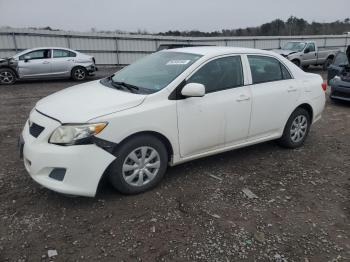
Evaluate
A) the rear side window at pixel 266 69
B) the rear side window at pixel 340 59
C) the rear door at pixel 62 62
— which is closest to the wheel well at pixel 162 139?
the rear side window at pixel 266 69

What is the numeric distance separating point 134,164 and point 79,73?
450 inches

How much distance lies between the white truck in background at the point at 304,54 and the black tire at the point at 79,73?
10.4m

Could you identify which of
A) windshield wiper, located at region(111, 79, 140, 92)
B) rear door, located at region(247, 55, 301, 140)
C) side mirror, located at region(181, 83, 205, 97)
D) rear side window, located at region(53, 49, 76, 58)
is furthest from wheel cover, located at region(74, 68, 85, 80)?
side mirror, located at region(181, 83, 205, 97)

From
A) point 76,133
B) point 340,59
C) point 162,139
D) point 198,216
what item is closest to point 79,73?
point 340,59

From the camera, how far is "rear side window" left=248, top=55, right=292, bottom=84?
181 inches

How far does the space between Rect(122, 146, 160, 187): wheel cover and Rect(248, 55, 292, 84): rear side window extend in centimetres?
189

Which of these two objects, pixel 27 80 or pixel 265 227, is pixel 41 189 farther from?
pixel 27 80

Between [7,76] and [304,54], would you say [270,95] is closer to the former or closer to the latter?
[7,76]

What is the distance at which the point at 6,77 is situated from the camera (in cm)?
1228

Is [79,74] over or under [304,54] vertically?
under

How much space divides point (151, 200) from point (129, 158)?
1.78 ft

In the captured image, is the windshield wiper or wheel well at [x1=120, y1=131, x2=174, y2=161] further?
the windshield wiper

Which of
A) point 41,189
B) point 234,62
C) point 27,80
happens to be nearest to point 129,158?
point 41,189

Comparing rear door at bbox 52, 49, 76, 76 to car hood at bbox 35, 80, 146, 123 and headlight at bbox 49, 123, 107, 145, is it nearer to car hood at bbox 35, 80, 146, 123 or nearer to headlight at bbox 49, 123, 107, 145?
car hood at bbox 35, 80, 146, 123
